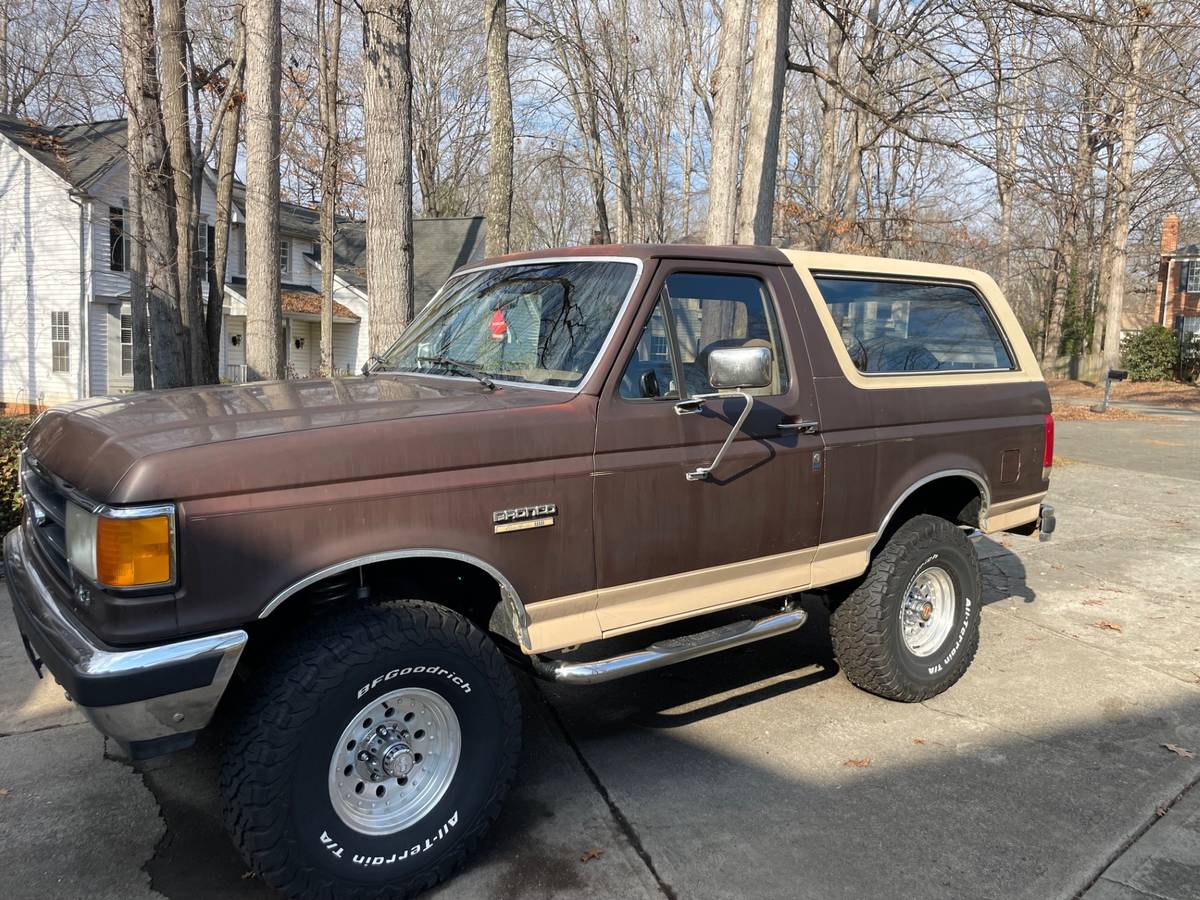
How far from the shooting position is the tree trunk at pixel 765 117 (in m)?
9.32

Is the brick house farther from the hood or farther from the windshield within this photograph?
the hood

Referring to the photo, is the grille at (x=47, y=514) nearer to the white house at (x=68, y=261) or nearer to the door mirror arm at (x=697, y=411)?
the door mirror arm at (x=697, y=411)

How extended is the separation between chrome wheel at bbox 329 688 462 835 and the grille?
103 cm

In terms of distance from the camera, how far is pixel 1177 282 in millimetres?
40531

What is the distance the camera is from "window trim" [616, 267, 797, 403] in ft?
11.2

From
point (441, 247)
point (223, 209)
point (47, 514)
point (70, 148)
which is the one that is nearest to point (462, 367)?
point (47, 514)

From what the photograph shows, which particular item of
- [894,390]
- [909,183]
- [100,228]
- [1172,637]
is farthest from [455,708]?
[909,183]

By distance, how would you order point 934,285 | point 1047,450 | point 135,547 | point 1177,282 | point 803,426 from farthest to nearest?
point 1177,282 < point 1047,450 < point 934,285 < point 803,426 < point 135,547

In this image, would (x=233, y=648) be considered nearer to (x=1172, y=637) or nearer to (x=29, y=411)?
(x=1172, y=637)

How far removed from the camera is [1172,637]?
5.60 meters

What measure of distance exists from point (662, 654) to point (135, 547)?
1881 mm

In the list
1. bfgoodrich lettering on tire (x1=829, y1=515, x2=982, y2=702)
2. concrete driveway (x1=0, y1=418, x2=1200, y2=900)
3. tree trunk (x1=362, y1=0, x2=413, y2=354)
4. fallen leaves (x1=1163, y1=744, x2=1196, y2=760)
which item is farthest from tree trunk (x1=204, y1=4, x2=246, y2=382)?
fallen leaves (x1=1163, y1=744, x2=1196, y2=760)

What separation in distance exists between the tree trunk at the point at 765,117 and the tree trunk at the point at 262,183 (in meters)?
5.15

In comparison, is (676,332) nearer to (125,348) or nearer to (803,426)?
(803,426)
